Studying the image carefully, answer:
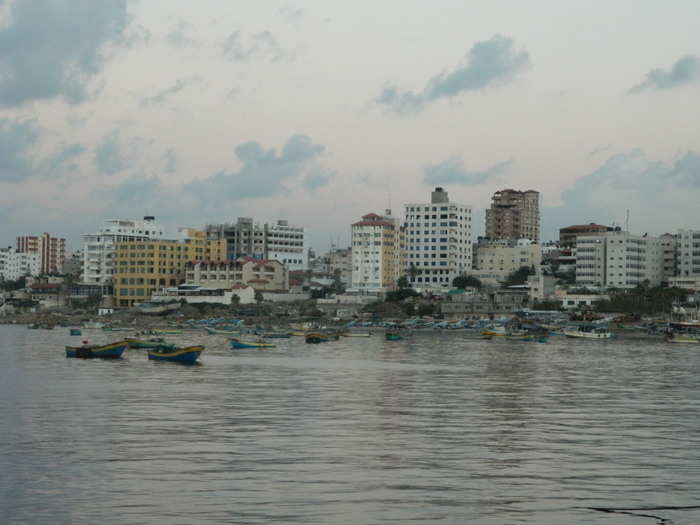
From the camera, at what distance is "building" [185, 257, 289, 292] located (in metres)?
195

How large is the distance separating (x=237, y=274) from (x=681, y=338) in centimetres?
9122

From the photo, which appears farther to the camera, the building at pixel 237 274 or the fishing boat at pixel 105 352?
the building at pixel 237 274

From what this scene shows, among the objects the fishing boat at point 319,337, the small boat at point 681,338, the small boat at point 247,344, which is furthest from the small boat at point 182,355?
the small boat at point 681,338

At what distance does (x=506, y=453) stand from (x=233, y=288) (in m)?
157

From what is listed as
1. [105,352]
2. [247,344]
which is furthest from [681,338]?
[105,352]

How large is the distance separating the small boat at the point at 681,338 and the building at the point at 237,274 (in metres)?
84.8

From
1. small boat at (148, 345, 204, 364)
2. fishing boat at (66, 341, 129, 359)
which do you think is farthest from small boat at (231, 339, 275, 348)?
small boat at (148, 345, 204, 364)

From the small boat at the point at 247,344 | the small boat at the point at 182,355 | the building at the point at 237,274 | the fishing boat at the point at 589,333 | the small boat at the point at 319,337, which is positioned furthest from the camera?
the building at the point at 237,274

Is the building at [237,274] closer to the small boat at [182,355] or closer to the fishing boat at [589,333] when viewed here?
the fishing boat at [589,333]

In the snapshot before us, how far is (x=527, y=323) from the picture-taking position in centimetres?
15938

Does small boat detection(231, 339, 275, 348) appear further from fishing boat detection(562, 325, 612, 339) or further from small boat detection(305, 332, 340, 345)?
fishing boat detection(562, 325, 612, 339)

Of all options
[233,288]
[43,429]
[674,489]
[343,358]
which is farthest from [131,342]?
[233,288]

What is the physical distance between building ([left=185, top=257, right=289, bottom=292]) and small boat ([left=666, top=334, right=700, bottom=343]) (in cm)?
8483

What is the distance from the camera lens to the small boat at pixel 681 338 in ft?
413
